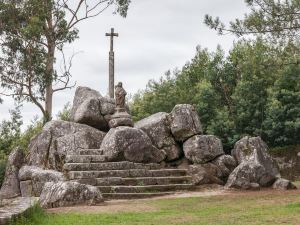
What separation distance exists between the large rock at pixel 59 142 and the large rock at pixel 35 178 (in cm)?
68

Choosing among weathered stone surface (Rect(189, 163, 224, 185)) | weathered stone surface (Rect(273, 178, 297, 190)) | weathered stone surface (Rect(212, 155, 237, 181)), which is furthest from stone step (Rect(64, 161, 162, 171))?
weathered stone surface (Rect(273, 178, 297, 190))

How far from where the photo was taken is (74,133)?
78.2 feet

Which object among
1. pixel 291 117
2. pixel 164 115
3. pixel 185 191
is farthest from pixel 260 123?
pixel 185 191

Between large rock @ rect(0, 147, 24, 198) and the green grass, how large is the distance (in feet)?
26.4

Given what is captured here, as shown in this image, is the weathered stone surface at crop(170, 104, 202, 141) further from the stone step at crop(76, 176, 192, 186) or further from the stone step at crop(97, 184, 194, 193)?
the stone step at crop(97, 184, 194, 193)

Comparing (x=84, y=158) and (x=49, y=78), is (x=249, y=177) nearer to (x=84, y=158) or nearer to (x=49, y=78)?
(x=84, y=158)

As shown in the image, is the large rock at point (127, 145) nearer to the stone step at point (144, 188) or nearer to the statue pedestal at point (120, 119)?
the statue pedestal at point (120, 119)

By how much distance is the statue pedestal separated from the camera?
2386cm

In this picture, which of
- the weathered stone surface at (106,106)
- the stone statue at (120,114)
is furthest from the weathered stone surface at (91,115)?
the stone statue at (120,114)

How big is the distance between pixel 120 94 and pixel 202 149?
4523 millimetres

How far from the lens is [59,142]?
23203 millimetres

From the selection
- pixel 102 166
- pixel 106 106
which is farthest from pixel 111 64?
pixel 102 166

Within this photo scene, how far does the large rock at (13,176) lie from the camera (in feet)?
74.5

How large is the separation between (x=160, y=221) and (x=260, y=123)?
21.2 metres
